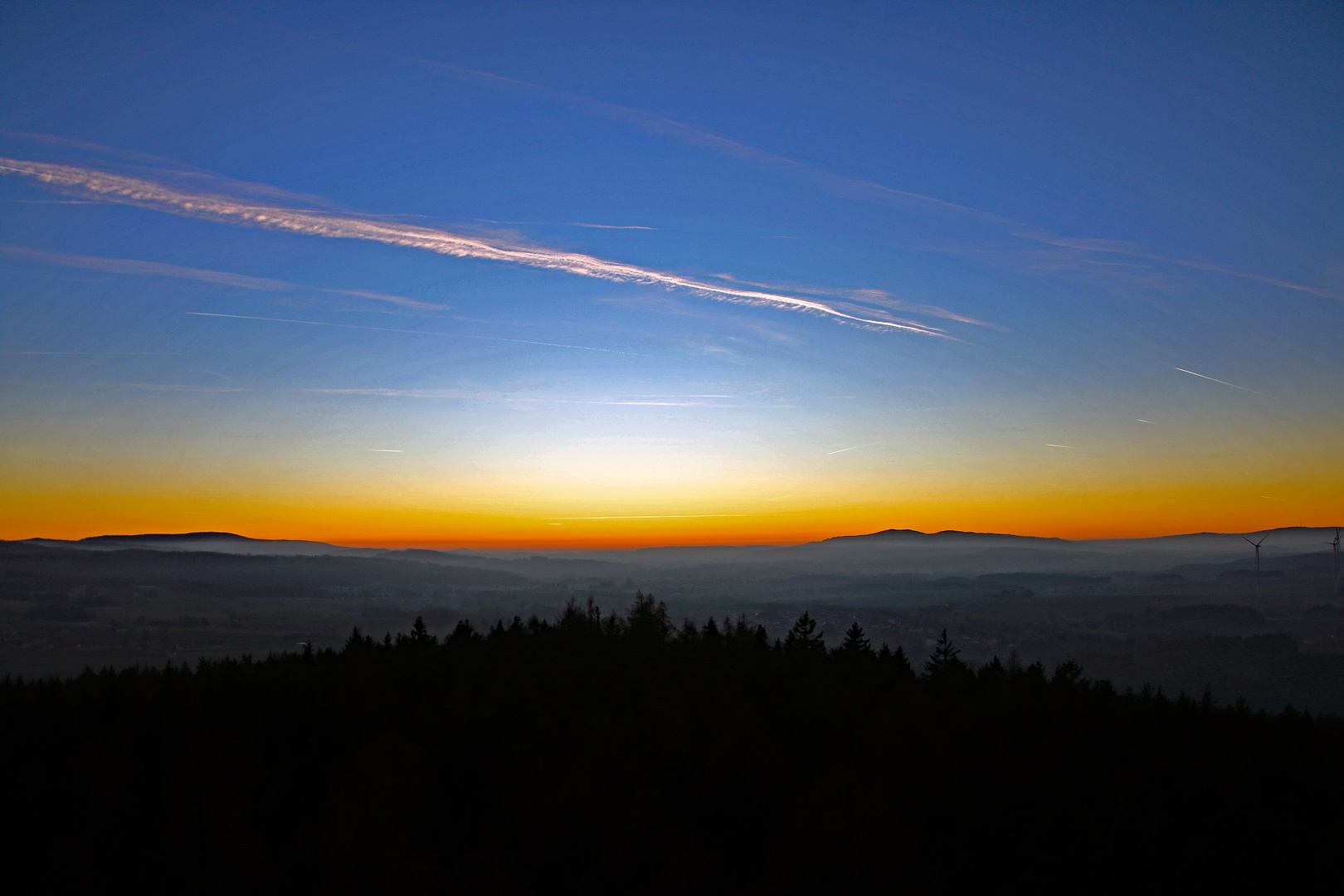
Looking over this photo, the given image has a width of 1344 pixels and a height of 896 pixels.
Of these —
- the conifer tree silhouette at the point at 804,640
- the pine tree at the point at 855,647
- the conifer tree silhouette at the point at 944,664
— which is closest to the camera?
the conifer tree silhouette at the point at 944,664

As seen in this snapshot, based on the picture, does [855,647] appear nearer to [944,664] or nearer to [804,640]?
[944,664]

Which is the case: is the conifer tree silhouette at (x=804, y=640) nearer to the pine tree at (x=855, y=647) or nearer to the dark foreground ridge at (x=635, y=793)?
the pine tree at (x=855, y=647)

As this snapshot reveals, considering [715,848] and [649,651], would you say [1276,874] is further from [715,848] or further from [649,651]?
[649,651]

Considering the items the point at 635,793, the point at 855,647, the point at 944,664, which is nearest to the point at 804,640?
the point at 855,647

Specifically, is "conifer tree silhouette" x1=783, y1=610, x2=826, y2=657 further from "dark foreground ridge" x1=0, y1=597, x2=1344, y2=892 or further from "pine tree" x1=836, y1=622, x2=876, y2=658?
"dark foreground ridge" x1=0, y1=597, x2=1344, y2=892

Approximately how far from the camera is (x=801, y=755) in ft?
78.8

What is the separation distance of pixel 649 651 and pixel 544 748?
→ 4027 cm

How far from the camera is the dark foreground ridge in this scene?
53.7ft

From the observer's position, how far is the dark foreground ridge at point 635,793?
16375 mm

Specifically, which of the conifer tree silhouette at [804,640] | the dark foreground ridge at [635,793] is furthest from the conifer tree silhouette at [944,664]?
the dark foreground ridge at [635,793]

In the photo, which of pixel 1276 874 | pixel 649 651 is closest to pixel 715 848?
pixel 1276 874

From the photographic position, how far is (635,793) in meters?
19.6

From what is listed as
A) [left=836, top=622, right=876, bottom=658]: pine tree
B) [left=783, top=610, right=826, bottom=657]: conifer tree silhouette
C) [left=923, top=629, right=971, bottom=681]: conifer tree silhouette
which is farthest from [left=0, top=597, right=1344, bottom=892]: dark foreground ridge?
[left=783, top=610, right=826, bottom=657]: conifer tree silhouette

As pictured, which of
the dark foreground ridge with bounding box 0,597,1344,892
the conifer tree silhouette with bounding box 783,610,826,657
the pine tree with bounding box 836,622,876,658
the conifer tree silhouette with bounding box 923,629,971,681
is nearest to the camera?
the dark foreground ridge with bounding box 0,597,1344,892
